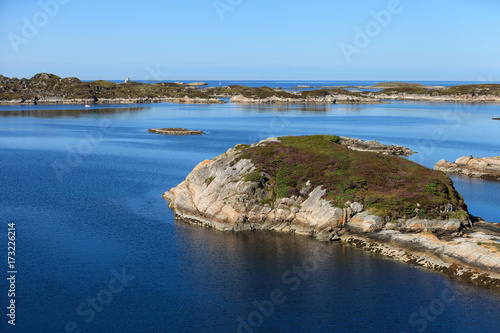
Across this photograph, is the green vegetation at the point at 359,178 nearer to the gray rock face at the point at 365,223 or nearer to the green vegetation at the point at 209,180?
the gray rock face at the point at 365,223

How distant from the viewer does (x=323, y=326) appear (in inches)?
1428

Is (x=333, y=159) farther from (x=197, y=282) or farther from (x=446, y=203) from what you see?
(x=197, y=282)

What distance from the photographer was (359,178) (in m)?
63.2

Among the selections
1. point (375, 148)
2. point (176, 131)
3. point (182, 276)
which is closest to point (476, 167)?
point (375, 148)

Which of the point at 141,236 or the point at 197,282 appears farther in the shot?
the point at 141,236

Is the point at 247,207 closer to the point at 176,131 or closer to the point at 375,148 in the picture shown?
the point at 375,148

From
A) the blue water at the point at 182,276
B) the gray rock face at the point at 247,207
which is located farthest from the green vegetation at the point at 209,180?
the blue water at the point at 182,276

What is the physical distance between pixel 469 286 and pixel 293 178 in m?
28.1

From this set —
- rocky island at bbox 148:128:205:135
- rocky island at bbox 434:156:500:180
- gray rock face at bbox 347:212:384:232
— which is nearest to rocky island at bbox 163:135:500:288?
gray rock face at bbox 347:212:384:232

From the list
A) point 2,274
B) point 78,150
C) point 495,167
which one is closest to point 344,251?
point 2,274
